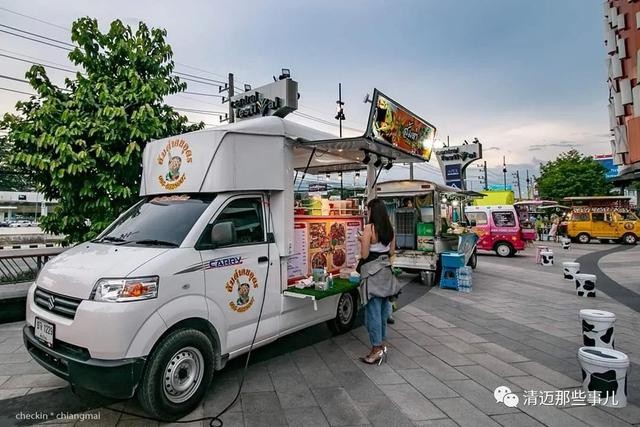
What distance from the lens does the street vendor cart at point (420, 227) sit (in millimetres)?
9695

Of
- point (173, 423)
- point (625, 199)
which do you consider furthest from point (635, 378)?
point (625, 199)

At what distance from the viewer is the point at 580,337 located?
5438mm

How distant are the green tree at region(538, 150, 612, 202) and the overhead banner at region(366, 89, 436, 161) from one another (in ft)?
116

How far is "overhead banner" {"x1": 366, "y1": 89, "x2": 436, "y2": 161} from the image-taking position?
506cm

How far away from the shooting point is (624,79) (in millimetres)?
7547

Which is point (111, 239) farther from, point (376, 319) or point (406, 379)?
point (406, 379)

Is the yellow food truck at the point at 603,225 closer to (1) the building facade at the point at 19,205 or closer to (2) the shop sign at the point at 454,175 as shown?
(2) the shop sign at the point at 454,175

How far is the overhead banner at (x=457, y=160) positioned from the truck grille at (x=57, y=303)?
69.2 ft

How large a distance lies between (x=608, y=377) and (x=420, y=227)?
6.60 m

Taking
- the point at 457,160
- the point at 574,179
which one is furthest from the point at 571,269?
the point at 574,179

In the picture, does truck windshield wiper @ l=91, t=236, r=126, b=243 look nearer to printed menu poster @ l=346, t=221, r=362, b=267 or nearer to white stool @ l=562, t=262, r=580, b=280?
printed menu poster @ l=346, t=221, r=362, b=267

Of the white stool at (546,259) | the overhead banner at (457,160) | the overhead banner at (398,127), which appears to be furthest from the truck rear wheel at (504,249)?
the overhead banner at (398,127)

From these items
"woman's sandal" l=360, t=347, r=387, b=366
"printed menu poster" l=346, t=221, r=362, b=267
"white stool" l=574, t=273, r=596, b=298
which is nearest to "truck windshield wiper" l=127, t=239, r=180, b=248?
"woman's sandal" l=360, t=347, r=387, b=366

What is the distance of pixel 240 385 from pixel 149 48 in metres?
5.89
